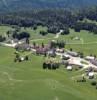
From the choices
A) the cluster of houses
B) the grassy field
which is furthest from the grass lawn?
the cluster of houses

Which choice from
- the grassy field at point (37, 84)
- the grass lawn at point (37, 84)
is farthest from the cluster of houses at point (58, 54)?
the grass lawn at point (37, 84)

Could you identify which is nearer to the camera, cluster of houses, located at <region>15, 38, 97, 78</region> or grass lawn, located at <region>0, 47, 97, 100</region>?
grass lawn, located at <region>0, 47, 97, 100</region>

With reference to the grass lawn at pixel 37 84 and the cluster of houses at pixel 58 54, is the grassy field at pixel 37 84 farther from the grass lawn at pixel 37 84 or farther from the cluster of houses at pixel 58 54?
the cluster of houses at pixel 58 54

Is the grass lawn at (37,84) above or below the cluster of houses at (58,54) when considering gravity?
above

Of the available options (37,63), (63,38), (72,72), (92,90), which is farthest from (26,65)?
(63,38)

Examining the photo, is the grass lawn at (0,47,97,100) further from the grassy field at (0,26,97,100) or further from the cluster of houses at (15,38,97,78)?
the cluster of houses at (15,38,97,78)

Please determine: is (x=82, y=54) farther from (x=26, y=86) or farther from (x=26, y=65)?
(x=26, y=86)

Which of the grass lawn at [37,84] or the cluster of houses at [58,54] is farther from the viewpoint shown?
the cluster of houses at [58,54]

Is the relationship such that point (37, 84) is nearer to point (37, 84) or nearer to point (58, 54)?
point (37, 84)
